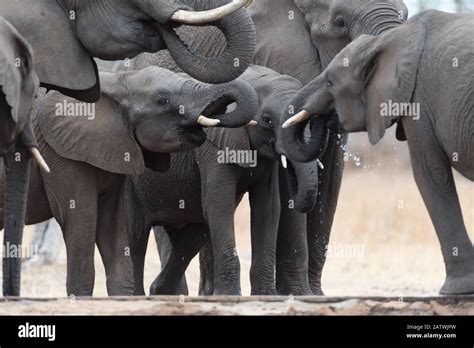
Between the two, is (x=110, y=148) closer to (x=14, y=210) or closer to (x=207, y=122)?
(x=207, y=122)

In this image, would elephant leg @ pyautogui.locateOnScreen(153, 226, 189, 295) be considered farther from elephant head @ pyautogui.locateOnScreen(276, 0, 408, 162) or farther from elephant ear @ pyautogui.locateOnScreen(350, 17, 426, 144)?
elephant ear @ pyautogui.locateOnScreen(350, 17, 426, 144)

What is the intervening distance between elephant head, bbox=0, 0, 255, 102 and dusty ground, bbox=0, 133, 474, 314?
17.2 feet

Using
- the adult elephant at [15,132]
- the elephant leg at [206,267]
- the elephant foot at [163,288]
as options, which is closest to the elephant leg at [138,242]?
the elephant foot at [163,288]

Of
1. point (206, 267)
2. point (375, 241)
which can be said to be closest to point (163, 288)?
point (206, 267)

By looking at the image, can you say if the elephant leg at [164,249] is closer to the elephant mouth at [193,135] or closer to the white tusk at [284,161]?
the elephant mouth at [193,135]

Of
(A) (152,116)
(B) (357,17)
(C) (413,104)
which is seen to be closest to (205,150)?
(A) (152,116)

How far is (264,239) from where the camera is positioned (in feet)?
33.3

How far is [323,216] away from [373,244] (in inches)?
383

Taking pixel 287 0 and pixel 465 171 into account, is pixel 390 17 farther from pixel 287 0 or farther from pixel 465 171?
pixel 465 171

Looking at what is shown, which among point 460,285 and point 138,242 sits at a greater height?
point 138,242

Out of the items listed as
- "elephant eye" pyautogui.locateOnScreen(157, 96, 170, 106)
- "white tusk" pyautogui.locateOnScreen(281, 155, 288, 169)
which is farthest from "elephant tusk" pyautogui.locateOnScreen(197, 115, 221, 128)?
"white tusk" pyautogui.locateOnScreen(281, 155, 288, 169)

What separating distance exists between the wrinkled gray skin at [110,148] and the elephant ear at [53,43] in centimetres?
83

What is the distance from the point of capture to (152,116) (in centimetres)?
1004

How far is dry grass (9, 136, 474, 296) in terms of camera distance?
16.6 m
